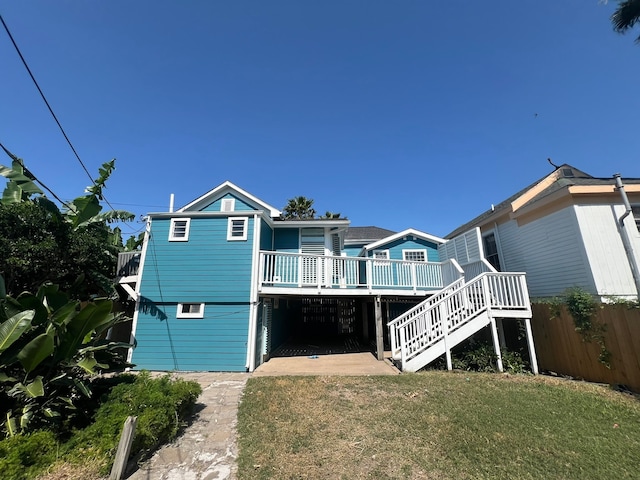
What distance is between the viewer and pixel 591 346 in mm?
7176

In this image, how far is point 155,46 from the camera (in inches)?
342

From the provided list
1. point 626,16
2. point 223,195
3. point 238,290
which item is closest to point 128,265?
point 238,290

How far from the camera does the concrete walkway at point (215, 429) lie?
365 cm

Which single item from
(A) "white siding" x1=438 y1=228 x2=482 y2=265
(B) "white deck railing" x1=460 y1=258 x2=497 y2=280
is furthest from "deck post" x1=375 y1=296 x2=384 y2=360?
(A) "white siding" x1=438 y1=228 x2=482 y2=265

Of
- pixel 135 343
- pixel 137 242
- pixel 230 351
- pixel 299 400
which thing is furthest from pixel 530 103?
pixel 137 242

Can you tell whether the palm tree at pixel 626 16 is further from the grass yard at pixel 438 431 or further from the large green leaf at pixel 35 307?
the large green leaf at pixel 35 307

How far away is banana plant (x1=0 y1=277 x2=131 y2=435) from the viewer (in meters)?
4.25

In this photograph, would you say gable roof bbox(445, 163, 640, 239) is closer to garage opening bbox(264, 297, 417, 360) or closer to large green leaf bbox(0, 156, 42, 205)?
garage opening bbox(264, 297, 417, 360)

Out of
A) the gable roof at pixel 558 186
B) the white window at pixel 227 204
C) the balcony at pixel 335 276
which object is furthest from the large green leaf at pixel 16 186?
the gable roof at pixel 558 186

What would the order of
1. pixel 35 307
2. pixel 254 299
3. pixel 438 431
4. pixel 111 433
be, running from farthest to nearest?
pixel 254 299
pixel 35 307
pixel 438 431
pixel 111 433

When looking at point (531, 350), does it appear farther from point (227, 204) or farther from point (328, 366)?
point (227, 204)

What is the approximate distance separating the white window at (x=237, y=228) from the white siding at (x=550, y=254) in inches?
446

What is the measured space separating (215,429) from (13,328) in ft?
12.3

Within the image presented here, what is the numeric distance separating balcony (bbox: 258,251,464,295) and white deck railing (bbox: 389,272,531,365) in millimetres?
1054
